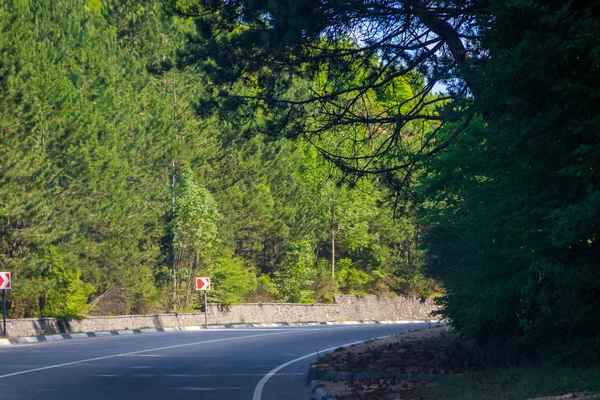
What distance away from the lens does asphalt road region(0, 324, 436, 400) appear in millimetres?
13289

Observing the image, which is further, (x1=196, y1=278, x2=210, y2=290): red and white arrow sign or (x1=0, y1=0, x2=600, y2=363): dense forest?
(x1=196, y1=278, x2=210, y2=290): red and white arrow sign

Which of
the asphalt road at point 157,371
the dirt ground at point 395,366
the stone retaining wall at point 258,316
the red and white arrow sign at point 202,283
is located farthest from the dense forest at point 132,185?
the asphalt road at point 157,371

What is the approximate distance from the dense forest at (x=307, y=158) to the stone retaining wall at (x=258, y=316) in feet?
5.74

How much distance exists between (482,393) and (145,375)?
726 centimetres

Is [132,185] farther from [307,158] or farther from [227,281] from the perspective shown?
[307,158]

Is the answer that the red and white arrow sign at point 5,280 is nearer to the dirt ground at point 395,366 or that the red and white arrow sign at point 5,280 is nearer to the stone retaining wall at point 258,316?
the stone retaining wall at point 258,316

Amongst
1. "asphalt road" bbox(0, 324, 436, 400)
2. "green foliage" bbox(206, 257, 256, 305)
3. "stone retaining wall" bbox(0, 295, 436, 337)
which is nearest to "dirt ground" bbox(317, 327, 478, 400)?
"asphalt road" bbox(0, 324, 436, 400)

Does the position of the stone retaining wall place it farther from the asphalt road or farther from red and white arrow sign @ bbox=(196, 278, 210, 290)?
the asphalt road

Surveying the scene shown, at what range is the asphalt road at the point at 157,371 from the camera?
13.3 meters

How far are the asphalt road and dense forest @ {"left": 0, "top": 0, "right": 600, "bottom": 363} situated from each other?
3.81 m

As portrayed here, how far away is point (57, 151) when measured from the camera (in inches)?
1535

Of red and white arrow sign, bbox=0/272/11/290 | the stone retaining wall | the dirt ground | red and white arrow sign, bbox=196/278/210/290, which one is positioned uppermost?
red and white arrow sign, bbox=196/278/210/290

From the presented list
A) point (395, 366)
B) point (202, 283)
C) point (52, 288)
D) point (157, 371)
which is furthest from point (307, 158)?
point (395, 366)

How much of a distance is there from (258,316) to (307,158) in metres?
20.2
